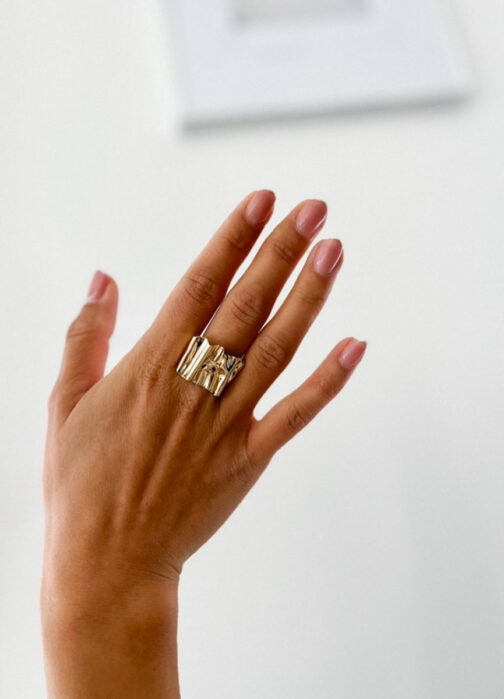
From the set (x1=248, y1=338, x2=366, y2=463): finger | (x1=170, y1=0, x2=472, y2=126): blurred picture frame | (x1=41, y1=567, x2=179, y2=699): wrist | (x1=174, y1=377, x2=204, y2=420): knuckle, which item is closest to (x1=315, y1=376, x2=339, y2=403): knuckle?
(x1=248, y1=338, x2=366, y2=463): finger

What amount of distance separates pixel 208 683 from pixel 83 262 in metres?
0.58

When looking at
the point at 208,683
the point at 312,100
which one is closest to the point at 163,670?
the point at 208,683

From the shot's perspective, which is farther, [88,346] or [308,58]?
[308,58]

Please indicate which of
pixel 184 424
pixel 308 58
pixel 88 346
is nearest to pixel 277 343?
pixel 184 424

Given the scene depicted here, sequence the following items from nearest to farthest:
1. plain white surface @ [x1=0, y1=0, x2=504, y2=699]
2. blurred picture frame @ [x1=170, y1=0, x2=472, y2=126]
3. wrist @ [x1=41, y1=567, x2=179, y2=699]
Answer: wrist @ [x1=41, y1=567, x2=179, y2=699] → plain white surface @ [x1=0, y1=0, x2=504, y2=699] → blurred picture frame @ [x1=170, y1=0, x2=472, y2=126]

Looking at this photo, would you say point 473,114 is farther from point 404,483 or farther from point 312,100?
point 404,483

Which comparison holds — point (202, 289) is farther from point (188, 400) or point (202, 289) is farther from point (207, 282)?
point (188, 400)

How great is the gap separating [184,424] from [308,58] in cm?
75

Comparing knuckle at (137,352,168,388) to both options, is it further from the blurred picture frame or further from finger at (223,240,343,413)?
the blurred picture frame

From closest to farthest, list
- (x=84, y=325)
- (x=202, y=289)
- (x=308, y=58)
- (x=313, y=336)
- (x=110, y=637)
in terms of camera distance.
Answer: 1. (x=110, y=637)
2. (x=202, y=289)
3. (x=84, y=325)
4. (x=313, y=336)
5. (x=308, y=58)

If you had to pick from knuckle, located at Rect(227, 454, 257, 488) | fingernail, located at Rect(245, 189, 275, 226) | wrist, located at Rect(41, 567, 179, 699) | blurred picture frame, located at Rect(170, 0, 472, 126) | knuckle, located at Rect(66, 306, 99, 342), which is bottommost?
wrist, located at Rect(41, 567, 179, 699)

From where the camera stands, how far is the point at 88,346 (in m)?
0.85


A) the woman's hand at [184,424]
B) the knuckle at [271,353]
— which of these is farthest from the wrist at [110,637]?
the knuckle at [271,353]

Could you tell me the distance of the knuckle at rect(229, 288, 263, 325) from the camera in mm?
738
